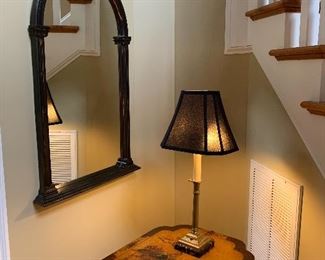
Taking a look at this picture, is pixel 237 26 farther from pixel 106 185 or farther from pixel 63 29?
pixel 106 185

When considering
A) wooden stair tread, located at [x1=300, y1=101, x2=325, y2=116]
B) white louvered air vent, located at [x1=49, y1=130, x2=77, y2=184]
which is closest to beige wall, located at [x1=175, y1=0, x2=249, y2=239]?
wooden stair tread, located at [x1=300, y1=101, x2=325, y2=116]

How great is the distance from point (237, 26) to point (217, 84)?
0.31 meters

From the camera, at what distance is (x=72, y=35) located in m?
1.56

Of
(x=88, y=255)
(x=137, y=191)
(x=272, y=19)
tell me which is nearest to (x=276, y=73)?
(x=272, y=19)

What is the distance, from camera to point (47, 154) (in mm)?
1433

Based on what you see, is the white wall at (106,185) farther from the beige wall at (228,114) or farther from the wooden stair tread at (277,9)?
the wooden stair tread at (277,9)

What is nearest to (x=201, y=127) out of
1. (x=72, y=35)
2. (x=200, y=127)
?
(x=200, y=127)

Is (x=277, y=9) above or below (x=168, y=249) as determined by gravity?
above

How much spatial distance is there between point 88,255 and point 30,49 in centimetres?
102

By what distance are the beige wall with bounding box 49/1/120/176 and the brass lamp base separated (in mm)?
536

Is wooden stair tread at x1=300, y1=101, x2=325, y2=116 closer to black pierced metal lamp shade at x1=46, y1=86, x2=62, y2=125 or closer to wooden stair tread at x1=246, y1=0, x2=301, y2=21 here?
wooden stair tread at x1=246, y1=0, x2=301, y2=21

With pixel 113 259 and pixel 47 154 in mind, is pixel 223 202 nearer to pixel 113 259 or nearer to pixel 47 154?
pixel 113 259

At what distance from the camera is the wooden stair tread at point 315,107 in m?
1.24

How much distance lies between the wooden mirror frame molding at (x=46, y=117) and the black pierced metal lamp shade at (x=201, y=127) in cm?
44
